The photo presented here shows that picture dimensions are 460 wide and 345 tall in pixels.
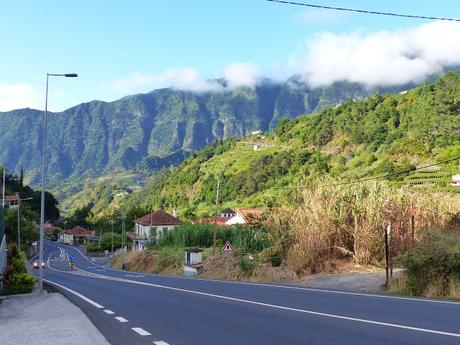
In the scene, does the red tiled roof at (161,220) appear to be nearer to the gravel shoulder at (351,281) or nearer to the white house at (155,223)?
the white house at (155,223)

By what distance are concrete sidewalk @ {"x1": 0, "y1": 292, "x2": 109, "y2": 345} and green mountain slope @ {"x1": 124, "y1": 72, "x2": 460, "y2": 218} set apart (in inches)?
2105

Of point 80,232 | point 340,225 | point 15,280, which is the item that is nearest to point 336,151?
point 80,232

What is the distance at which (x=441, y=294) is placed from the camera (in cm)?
1585

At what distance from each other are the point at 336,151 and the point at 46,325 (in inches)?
4292

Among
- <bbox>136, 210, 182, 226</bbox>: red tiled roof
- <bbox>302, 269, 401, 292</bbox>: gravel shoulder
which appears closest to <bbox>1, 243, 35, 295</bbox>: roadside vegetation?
<bbox>302, 269, 401, 292</bbox>: gravel shoulder

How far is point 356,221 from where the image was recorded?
2681 centimetres

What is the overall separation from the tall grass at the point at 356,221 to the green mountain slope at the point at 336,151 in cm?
3658

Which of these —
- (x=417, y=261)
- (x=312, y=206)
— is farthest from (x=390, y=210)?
(x=417, y=261)

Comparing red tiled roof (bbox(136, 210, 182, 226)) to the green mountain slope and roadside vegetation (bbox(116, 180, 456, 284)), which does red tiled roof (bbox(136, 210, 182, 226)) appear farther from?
roadside vegetation (bbox(116, 180, 456, 284))

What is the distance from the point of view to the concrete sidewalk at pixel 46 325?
29.2 feet

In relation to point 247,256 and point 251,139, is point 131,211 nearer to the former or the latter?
point 251,139

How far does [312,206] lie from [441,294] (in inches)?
495

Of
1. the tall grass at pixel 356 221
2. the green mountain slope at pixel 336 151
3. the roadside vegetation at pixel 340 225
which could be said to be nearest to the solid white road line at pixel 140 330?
the roadside vegetation at pixel 340 225

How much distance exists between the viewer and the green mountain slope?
8694cm
